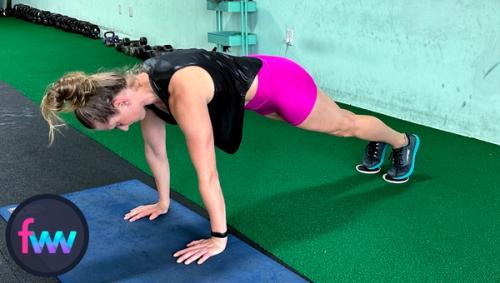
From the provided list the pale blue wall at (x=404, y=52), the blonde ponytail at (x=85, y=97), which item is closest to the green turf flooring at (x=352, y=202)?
the pale blue wall at (x=404, y=52)

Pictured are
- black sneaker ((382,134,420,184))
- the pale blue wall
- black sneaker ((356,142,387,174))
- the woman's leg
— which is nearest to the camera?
the woman's leg

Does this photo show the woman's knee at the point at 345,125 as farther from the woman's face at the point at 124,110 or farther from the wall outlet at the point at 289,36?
the wall outlet at the point at 289,36

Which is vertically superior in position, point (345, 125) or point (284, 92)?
point (284, 92)

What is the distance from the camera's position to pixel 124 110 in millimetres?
1584

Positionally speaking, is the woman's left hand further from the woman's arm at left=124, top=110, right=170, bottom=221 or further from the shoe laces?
the shoe laces

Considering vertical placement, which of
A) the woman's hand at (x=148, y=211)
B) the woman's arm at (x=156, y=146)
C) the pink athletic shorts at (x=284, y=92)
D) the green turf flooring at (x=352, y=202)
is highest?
the pink athletic shorts at (x=284, y=92)

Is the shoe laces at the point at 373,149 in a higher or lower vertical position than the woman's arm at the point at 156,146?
lower

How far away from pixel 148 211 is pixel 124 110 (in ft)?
2.33

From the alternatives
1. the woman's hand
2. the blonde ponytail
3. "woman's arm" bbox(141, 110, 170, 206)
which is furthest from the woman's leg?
the blonde ponytail

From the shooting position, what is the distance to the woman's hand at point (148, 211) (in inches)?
84.6

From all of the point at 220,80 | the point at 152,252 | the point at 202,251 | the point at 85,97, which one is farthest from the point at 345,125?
the point at 85,97

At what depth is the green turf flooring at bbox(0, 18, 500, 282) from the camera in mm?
1858

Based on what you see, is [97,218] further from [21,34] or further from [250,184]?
[21,34]

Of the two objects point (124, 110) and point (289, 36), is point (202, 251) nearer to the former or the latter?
point (124, 110)
